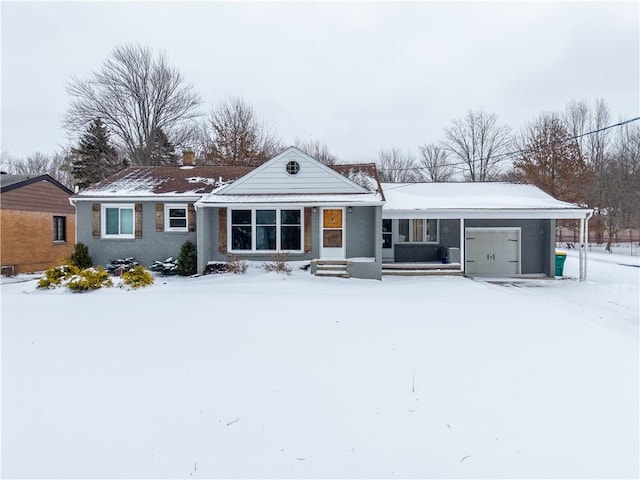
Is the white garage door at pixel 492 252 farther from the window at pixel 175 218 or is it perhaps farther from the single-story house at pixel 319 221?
the window at pixel 175 218

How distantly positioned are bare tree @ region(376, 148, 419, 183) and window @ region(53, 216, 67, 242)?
35873 millimetres

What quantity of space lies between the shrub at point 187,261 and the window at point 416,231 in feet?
28.1

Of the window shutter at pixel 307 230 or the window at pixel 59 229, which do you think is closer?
the window shutter at pixel 307 230

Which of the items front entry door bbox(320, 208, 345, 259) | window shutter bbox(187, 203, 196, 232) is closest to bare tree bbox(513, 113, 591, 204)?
front entry door bbox(320, 208, 345, 259)

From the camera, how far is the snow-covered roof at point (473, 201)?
45.8ft

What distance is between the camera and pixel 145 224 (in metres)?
15.2

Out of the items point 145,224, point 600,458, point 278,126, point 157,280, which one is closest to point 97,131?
point 278,126

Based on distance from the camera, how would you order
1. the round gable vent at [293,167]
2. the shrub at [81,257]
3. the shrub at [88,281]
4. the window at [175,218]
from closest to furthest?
the shrub at [88,281], the round gable vent at [293,167], the shrub at [81,257], the window at [175,218]

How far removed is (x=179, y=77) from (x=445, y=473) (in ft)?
114

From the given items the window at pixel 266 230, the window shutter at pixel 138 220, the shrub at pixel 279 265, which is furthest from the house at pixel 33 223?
the shrub at pixel 279 265

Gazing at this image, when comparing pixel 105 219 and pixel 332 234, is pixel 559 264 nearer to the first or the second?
pixel 332 234

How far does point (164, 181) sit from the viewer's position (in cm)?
1659

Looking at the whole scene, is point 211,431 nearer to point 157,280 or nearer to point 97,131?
point 157,280

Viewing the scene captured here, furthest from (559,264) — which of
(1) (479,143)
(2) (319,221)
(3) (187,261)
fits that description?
(1) (479,143)
